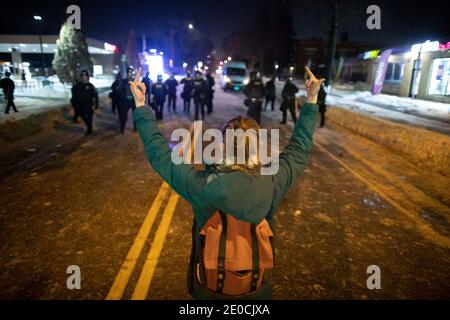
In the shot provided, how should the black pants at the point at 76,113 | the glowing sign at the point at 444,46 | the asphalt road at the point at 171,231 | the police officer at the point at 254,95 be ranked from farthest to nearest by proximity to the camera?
the glowing sign at the point at 444,46, the police officer at the point at 254,95, the black pants at the point at 76,113, the asphalt road at the point at 171,231

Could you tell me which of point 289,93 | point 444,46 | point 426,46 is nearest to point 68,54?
point 289,93

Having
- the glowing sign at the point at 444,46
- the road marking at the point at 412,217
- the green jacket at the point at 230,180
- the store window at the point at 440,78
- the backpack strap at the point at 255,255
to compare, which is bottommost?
the road marking at the point at 412,217

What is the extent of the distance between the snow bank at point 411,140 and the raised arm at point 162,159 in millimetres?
8174

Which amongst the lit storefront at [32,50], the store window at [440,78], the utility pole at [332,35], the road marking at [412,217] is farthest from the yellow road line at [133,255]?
the lit storefront at [32,50]

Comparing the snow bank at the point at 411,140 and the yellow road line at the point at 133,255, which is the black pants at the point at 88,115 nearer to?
the yellow road line at the point at 133,255

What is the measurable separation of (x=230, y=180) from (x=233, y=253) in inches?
15.1

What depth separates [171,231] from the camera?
484 centimetres

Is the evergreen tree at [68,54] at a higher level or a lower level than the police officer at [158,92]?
higher

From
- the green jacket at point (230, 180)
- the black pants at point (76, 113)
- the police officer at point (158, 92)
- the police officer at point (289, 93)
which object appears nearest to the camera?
the green jacket at point (230, 180)

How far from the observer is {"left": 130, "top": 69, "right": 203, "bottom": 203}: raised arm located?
5.90ft

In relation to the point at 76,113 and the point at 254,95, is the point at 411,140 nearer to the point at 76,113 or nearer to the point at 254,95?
the point at 254,95

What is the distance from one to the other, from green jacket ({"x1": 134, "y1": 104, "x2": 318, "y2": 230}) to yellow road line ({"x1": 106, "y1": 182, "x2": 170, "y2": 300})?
6.75ft

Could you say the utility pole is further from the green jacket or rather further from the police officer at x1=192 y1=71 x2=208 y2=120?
A: the green jacket

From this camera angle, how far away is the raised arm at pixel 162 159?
180 cm
